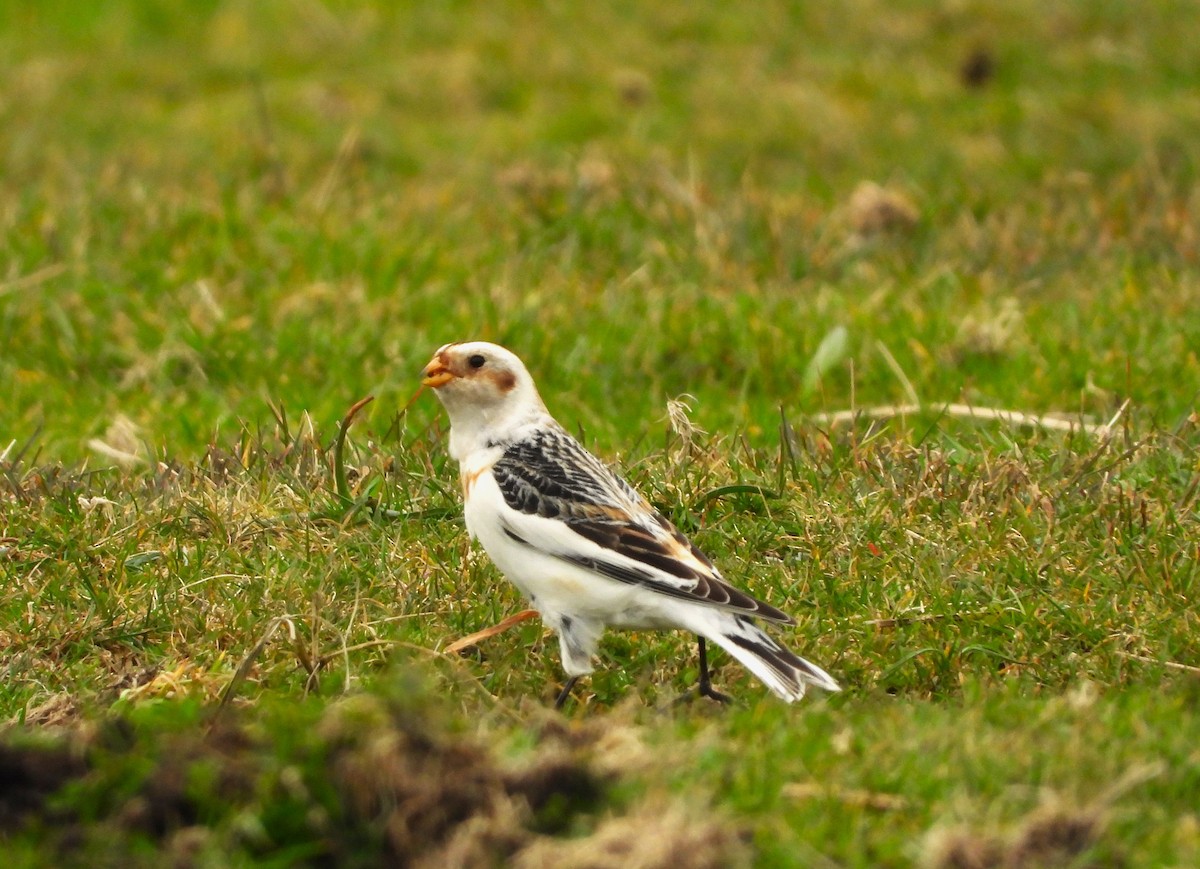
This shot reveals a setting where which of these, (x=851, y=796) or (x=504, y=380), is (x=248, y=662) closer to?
(x=504, y=380)

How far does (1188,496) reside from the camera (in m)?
5.74

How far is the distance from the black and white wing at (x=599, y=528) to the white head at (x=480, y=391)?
0.16 metres

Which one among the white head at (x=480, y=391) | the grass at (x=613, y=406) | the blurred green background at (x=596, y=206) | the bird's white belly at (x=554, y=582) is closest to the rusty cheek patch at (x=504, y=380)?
the white head at (x=480, y=391)

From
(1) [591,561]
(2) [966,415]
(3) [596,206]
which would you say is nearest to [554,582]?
(1) [591,561]

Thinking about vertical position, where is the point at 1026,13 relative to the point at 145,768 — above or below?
below

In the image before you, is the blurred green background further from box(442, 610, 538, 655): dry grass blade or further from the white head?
box(442, 610, 538, 655): dry grass blade

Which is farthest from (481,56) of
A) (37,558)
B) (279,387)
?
(37,558)

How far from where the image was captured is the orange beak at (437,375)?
17.5ft

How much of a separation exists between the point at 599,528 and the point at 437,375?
83 centimetres

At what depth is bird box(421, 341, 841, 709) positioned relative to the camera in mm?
4547

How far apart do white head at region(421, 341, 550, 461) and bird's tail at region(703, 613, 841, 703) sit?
3.40 ft

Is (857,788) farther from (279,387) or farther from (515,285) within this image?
(515,285)

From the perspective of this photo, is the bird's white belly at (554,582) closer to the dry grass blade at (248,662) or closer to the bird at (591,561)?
the bird at (591,561)

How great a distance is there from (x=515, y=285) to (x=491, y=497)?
373 centimetres
